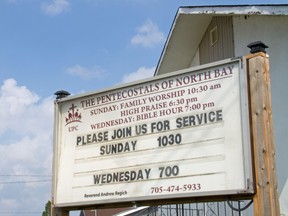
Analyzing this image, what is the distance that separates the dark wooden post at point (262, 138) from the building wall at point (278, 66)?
5.72 m

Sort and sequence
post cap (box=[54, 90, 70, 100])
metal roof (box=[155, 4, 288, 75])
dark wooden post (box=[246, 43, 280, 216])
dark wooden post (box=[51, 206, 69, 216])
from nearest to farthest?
dark wooden post (box=[246, 43, 280, 216])
dark wooden post (box=[51, 206, 69, 216])
post cap (box=[54, 90, 70, 100])
metal roof (box=[155, 4, 288, 75])

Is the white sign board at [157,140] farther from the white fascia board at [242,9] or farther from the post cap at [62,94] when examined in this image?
the white fascia board at [242,9]

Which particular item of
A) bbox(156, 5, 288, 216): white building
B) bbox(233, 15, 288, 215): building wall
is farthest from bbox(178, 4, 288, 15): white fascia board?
bbox(233, 15, 288, 215): building wall

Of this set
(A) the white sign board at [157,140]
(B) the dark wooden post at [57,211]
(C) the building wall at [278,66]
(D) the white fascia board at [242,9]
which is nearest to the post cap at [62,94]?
(A) the white sign board at [157,140]

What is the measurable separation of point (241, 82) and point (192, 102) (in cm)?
61

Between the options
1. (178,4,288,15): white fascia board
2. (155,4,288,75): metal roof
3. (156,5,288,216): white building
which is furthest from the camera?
(156,5,288,216): white building

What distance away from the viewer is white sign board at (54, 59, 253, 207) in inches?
197

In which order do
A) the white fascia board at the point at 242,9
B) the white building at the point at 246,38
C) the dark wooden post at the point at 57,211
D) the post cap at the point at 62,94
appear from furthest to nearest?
1. the white building at the point at 246,38
2. the white fascia board at the point at 242,9
3. the post cap at the point at 62,94
4. the dark wooden post at the point at 57,211

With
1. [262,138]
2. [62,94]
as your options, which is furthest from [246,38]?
[262,138]

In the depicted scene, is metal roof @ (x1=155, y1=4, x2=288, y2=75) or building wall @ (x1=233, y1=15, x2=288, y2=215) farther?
building wall @ (x1=233, y1=15, x2=288, y2=215)

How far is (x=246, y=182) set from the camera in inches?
187

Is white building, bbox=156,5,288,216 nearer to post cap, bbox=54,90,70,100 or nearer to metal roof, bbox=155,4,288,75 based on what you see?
metal roof, bbox=155,4,288,75

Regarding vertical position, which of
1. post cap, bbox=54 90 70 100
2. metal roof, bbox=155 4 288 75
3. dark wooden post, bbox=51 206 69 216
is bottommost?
dark wooden post, bbox=51 206 69 216

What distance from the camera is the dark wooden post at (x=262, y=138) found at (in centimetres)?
461
